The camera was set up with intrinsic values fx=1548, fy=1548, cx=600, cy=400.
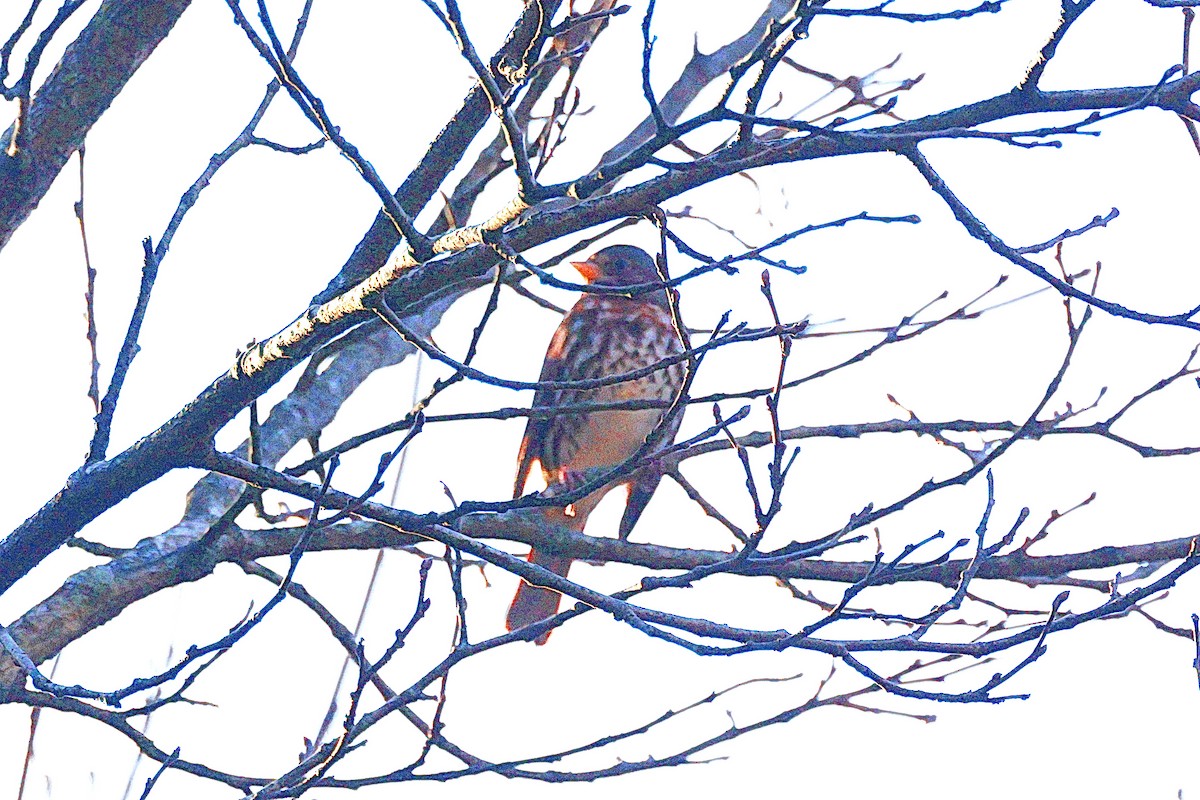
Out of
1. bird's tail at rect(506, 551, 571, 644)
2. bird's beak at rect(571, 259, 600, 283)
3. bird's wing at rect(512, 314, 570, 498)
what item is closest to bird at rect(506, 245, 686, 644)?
bird's wing at rect(512, 314, 570, 498)

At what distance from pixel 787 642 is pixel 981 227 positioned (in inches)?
27.4

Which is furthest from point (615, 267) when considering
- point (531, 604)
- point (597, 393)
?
point (531, 604)

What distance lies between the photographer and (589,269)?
264 inches

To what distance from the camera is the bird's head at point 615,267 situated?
670 cm

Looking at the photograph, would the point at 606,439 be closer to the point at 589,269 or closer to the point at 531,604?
the point at 531,604

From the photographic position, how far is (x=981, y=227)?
236 centimetres

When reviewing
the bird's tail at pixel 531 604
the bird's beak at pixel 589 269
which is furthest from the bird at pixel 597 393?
the bird's beak at pixel 589 269

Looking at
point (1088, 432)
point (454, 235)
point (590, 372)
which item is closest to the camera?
point (454, 235)

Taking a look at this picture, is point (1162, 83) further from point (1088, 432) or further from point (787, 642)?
point (1088, 432)

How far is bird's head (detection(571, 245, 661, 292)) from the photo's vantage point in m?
6.70

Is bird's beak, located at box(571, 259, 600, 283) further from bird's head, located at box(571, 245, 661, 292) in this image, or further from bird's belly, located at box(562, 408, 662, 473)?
bird's belly, located at box(562, 408, 662, 473)

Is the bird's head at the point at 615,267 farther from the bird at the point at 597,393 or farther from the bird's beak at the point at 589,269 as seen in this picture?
the bird at the point at 597,393

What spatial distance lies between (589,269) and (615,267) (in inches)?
5.2

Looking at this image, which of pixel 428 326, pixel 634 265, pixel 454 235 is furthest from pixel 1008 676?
pixel 634 265
